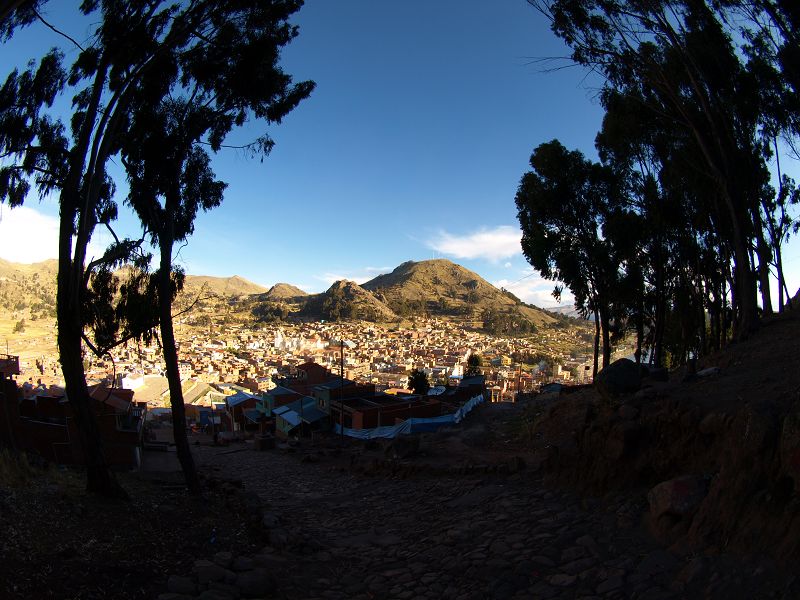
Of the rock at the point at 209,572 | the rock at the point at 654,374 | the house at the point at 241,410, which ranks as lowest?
the house at the point at 241,410

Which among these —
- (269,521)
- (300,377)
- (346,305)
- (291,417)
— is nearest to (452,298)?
(346,305)

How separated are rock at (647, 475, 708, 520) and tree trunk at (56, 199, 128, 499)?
802 centimetres

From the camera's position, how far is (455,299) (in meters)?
180

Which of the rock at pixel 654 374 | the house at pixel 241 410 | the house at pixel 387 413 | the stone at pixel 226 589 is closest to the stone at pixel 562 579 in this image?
the stone at pixel 226 589

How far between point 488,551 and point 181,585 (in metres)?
3.59

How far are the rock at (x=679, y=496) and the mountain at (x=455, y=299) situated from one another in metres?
139

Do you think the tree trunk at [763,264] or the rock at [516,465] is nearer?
the rock at [516,465]

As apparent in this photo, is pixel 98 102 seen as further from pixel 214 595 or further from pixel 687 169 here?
pixel 687 169

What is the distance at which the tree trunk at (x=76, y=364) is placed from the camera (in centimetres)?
853

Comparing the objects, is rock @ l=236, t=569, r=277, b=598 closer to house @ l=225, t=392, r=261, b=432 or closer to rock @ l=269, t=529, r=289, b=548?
rock @ l=269, t=529, r=289, b=548

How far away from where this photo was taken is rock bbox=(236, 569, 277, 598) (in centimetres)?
573

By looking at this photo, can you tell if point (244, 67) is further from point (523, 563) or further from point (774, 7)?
point (774, 7)

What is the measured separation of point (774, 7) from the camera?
13.2 meters

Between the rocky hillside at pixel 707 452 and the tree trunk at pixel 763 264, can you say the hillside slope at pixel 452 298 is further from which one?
the rocky hillside at pixel 707 452
